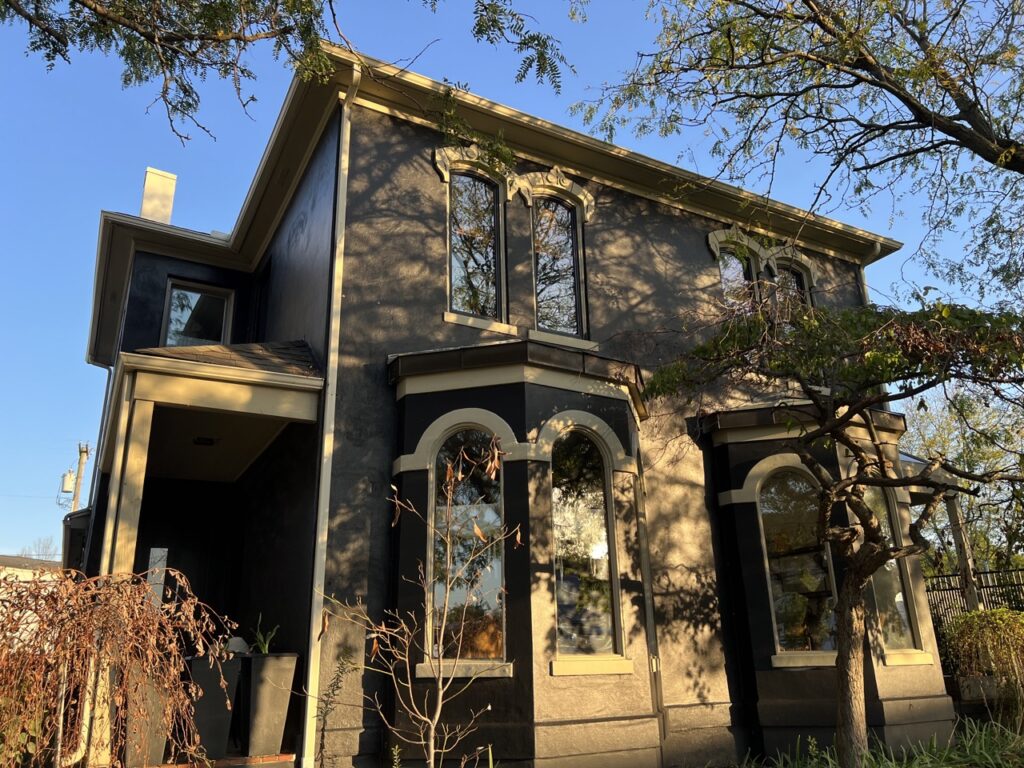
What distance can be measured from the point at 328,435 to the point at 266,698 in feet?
7.63

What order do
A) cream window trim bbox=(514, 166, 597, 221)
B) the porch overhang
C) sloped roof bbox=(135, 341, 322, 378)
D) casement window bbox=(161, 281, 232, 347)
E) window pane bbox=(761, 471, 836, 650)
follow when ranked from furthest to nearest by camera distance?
casement window bbox=(161, 281, 232, 347)
cream window trim bbox=(514, 166, 597, 221)
window pane bbox=(761, 471, 836, 650)
sloped roof bbox=(135, 341, 322, 378)
the porch overhang

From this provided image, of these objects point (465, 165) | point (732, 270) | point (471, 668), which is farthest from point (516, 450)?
point (732, 270)

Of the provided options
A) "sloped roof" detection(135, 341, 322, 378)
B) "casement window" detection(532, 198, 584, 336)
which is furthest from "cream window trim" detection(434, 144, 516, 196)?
"sloped roof" detection(135, 341, 322, 378)

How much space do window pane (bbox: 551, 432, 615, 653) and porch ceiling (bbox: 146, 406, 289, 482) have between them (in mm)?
2823

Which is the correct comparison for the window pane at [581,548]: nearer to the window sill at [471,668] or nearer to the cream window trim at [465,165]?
the window sill at [471,668]

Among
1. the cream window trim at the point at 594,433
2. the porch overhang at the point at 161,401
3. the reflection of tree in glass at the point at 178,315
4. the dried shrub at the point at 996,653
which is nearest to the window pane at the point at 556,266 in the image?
the cream window trim at the point at 594,433

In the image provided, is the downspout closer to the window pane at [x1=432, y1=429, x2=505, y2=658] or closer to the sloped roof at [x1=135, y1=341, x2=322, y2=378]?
the sloped roof at [x1=135, y1=341, x2=322, y2=378]

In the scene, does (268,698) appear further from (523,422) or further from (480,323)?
(480,323)

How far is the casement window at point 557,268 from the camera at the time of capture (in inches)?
360

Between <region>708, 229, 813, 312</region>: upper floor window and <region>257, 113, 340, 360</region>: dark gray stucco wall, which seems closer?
<region>257, 113, 340, 360</region>: dark gray stucco wall

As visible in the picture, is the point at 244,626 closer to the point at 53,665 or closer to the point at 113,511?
the point at 113,511

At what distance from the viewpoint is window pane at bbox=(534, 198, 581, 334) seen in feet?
30.0

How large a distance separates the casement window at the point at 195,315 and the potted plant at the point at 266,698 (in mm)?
6245

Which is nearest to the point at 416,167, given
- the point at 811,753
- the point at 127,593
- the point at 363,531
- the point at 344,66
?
the point at 344,66
